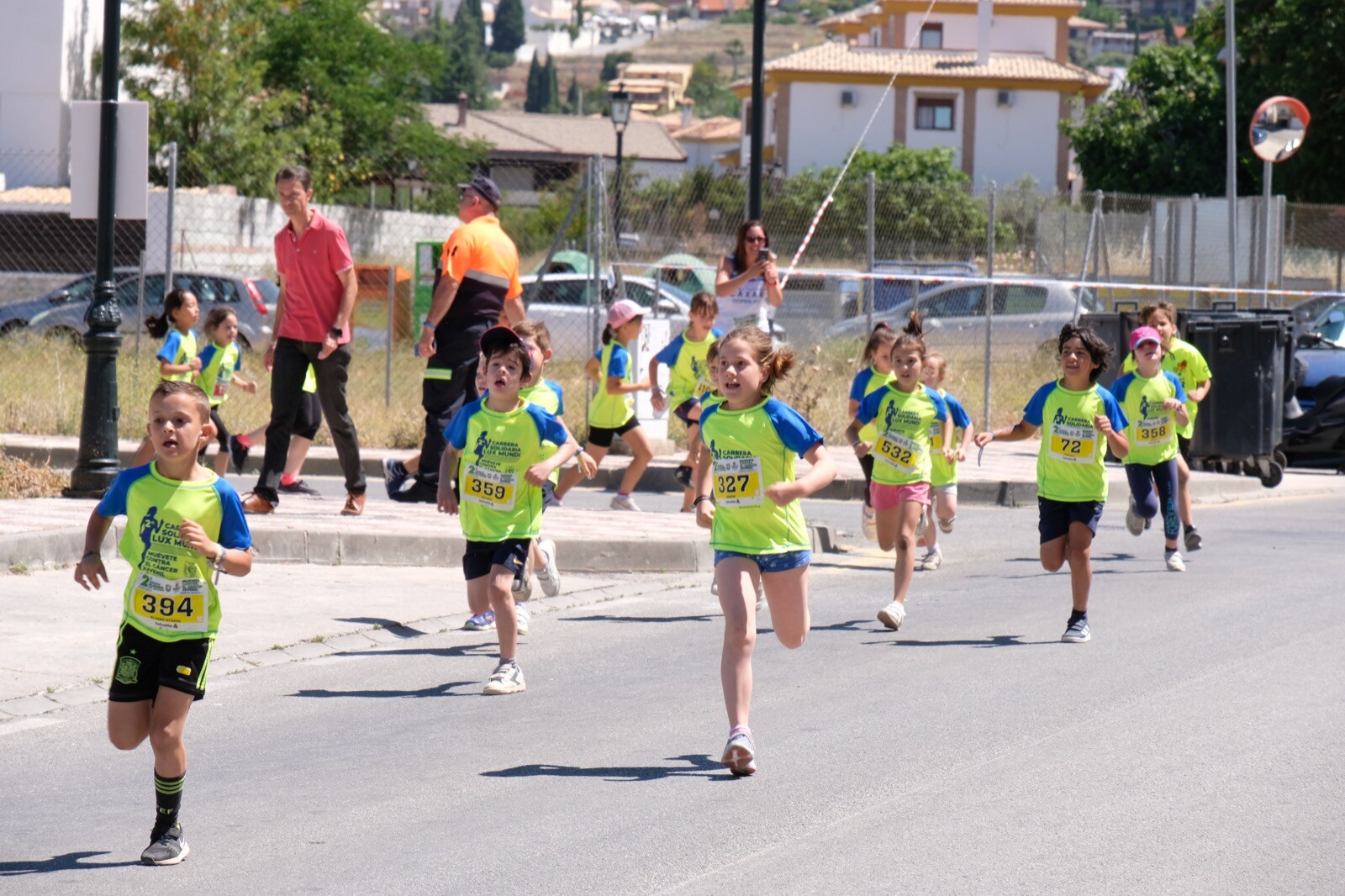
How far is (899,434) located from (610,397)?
12.3ft

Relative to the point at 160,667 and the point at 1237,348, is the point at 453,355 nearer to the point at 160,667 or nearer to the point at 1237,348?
the point at 160,667

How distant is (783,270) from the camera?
64.8 ft

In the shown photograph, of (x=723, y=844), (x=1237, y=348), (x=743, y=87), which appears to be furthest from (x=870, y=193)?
(x=743, y=87)

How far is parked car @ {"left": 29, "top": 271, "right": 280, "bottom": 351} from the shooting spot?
2395 cm

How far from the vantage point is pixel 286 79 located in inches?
1821

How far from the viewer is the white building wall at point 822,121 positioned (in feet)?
240

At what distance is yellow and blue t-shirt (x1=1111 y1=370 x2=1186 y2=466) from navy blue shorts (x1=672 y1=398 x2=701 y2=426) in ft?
8.86

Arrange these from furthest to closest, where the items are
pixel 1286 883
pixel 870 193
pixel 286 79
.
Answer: pixel 286 79 → pixel 870 193 → pixel 1286 883

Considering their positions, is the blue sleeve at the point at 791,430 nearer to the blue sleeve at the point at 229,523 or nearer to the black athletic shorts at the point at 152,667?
the blue sleeve at the point at 229,523

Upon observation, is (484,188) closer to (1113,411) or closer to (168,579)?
(1113,411)

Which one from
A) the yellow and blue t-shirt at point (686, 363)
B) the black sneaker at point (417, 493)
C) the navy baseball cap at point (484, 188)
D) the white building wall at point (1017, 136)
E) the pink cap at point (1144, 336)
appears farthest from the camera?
the white building wall at point (1017, 136)

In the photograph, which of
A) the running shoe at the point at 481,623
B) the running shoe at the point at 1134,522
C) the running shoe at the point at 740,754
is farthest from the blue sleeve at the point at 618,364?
the running shoe at the point at 740,754

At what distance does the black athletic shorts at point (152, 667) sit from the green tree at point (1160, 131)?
48.5m

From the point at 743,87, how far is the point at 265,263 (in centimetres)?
4751
